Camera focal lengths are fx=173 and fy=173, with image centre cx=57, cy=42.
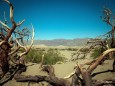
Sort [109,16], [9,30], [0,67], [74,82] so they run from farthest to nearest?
1. [109,16]
2. [0,67]
3. [9,30]
4. [74,82]

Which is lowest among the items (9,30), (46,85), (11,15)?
(46,85)

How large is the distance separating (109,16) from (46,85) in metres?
6.72

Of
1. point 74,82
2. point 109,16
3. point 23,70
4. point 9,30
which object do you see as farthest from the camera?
point 109,16

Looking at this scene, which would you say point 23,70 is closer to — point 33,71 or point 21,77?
point 33,71

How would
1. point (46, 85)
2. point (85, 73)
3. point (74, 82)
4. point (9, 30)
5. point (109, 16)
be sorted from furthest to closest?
point (109, 16), point (9, 30), point (46, 85), point (74, 82), point (85, 73)

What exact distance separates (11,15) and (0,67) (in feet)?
7.55

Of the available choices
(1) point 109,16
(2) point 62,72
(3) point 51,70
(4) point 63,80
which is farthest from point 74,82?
(1) point 109,16

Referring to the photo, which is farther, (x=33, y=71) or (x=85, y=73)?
(x=33, y=71)

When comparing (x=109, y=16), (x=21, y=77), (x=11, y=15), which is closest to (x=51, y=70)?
(x=21, y=77)

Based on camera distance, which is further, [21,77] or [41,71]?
[41,71]

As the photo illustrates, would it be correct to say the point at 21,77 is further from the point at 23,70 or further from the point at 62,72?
the point at 62,72

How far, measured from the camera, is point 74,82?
5.27 metres

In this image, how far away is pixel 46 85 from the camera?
6.38 metres

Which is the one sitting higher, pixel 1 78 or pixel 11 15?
pixel 11 15
